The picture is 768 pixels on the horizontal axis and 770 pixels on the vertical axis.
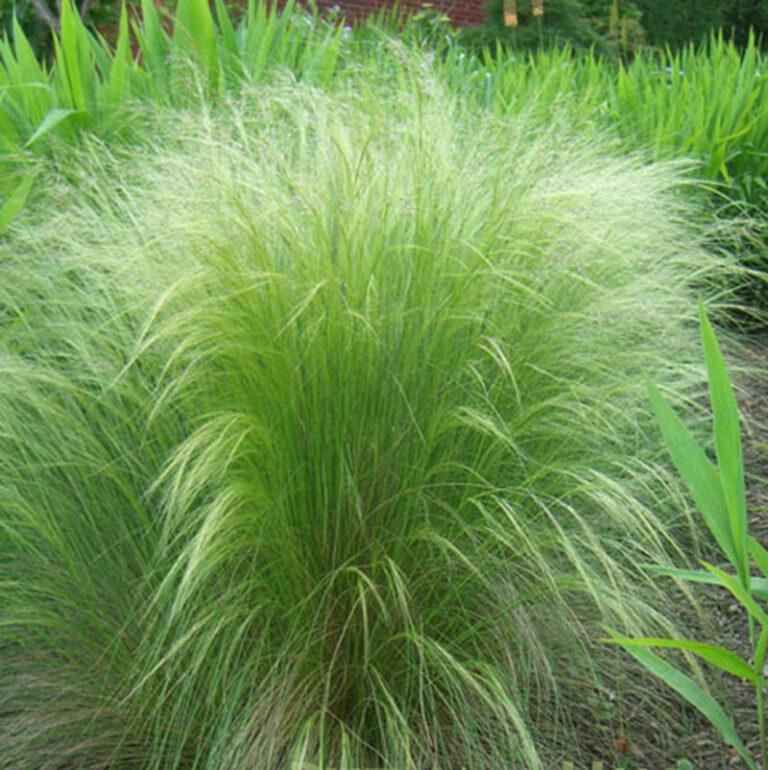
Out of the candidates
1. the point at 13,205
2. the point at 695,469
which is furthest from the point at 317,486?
the point at 13,205

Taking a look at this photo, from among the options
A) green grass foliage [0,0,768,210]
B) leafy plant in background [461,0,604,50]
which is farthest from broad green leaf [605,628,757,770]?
leafy plant in background [461,0,604,50]

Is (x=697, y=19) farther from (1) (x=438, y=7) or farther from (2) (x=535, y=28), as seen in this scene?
(2) (x=535, y=28)

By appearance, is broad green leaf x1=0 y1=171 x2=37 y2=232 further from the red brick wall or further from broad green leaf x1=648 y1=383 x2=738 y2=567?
the red brick wall

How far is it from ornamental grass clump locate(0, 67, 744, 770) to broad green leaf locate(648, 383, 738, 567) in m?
0.24

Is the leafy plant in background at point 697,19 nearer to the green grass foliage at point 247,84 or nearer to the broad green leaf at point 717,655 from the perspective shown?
the green grass foliage at point 247,84

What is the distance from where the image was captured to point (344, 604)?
194cm

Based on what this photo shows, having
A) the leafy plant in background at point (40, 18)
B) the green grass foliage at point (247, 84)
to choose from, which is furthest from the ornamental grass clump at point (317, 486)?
the leafy plant in background at point (40, 18)

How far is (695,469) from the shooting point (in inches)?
61.4

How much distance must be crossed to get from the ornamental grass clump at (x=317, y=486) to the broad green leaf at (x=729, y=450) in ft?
0.98

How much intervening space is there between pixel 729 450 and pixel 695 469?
0.08 metres

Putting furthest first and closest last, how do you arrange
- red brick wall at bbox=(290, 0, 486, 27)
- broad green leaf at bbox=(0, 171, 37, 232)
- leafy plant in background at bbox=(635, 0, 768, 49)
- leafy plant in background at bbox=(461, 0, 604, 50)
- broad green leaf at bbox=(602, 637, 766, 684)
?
leafy plant in background at bbox=(635, 0, 768, 49) → red brick wall at bbox=(290, 0, 486, 27) → leafy plant in background at bbox=(461, 0, 604, 50) → broad green leaf at bbox=(0, 171, 37, 232) → broad green leaf at bbox=(602, 637, 766, 684)

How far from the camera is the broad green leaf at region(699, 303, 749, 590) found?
1488 millimetres

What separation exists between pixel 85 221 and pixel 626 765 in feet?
4.88

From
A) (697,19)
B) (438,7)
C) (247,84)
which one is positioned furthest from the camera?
(697,19)
